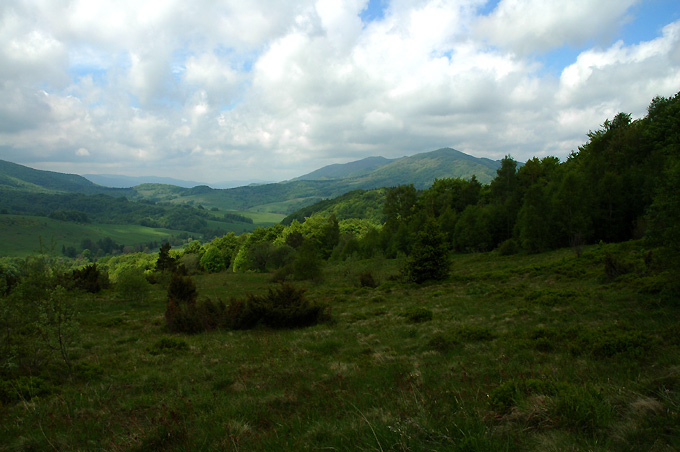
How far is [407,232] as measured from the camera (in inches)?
2373

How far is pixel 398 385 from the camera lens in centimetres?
648

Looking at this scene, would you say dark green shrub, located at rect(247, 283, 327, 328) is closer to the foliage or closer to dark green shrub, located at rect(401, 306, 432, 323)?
dark green shrub, located at rect(401, 306, 432, 323)

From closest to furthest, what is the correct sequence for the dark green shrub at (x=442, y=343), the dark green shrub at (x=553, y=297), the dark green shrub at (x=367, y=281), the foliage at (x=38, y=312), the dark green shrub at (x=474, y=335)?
the foliage at (x=38, y=312) → the dark green shrub at (x=442, y=343) → the dark green shrub at (x=474, y=335) → the dark green shrub at (x=553, y=297) → the dark green shrub at (x=367, y=281)

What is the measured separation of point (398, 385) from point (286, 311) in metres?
10.5

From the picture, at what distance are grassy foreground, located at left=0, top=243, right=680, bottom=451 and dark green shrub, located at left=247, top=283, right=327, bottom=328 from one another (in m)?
1.10

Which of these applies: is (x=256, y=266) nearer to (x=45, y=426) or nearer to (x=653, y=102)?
(x=45, y=426)

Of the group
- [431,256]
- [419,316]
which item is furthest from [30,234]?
[419,316]

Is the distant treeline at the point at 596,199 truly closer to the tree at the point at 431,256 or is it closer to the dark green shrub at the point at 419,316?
the tree at the point at 431,256

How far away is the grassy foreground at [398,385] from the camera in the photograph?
3.86 metres

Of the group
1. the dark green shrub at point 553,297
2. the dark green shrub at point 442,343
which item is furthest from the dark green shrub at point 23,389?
the dark green shrub at point 553,297

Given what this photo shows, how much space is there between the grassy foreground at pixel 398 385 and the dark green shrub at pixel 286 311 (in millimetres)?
1098

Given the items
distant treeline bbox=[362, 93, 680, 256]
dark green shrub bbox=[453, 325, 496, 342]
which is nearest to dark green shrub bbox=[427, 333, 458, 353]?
dark green shrub bbox=[453, 325, 496, 342]

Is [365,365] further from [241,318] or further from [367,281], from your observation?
[367,281]

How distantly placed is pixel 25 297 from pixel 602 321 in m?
18.2
